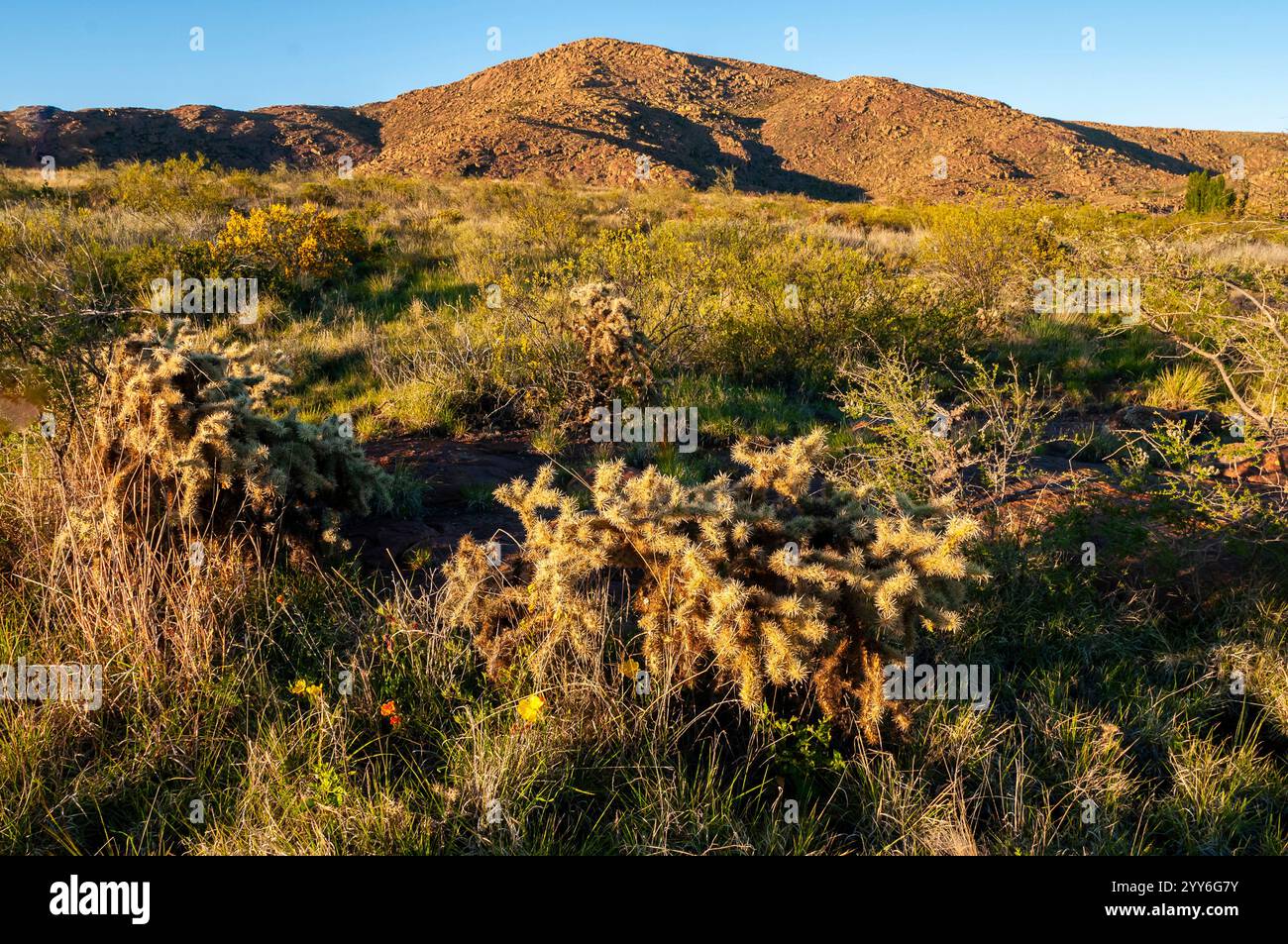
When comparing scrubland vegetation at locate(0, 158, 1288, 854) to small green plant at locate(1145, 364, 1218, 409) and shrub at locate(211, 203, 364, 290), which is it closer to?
small green plant at locate(1145, 364, 1218, 409)

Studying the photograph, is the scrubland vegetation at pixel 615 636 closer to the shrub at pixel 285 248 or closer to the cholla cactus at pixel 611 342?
the cholla cactus at pixel 611 342

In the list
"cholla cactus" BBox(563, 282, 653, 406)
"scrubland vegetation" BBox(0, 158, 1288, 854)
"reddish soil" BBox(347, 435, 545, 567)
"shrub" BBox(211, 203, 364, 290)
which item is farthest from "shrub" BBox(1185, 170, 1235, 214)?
"reddish soil" BBox(347, 435, 545, 567)

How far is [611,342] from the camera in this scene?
19.7ft

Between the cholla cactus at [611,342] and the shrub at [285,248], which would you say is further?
the shrub at [285,248]

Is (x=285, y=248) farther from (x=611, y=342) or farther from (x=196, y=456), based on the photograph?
(x=196, y=456)

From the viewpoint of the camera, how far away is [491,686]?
9.39 feet

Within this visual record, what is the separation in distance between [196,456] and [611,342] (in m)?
3.38

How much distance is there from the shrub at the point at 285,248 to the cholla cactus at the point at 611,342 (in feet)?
19.1

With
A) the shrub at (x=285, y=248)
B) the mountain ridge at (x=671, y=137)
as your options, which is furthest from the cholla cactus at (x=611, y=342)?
the mountain ridge at (x=671, y=137)

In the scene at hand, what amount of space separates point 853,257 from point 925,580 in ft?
21.1

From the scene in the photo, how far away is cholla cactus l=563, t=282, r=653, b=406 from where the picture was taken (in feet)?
19.6

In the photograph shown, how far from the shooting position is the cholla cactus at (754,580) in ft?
8.18
